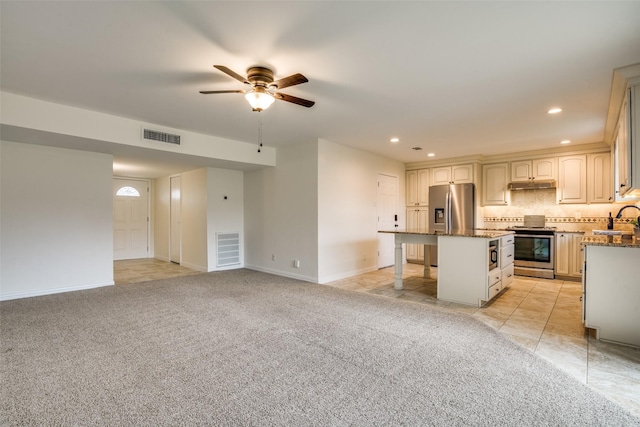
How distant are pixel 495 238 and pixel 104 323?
15.2 ft

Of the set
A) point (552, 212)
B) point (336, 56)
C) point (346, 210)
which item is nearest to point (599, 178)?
point (552, 212)

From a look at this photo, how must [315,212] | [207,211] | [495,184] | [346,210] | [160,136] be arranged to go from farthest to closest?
[495,184], [207,211], [346,210], [315,212], [160,136]

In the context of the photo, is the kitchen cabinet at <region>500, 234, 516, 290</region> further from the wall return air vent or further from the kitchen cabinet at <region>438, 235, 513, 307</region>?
the wall return air vent

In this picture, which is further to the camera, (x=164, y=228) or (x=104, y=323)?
(x=164, y=228)

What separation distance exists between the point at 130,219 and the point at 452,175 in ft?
26.4

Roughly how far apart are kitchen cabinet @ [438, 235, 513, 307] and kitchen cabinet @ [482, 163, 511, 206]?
8.00 feet

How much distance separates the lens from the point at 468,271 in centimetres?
384

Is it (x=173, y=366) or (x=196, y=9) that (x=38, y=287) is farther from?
(x=196, y=9)

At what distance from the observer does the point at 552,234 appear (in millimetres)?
Result: 5441

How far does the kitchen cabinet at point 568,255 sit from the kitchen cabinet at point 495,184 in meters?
1.17

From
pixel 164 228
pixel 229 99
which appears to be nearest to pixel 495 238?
pixel 229 99

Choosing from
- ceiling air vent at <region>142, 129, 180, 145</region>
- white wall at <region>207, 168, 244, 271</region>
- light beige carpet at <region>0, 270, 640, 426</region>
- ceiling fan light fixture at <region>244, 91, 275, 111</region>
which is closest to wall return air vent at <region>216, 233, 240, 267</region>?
white wall at <region>207, 168, 244, 271</region>

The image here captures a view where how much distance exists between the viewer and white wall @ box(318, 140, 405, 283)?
17.0ft

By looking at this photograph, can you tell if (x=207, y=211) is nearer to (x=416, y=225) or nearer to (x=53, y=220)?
(x=53, y=220)
